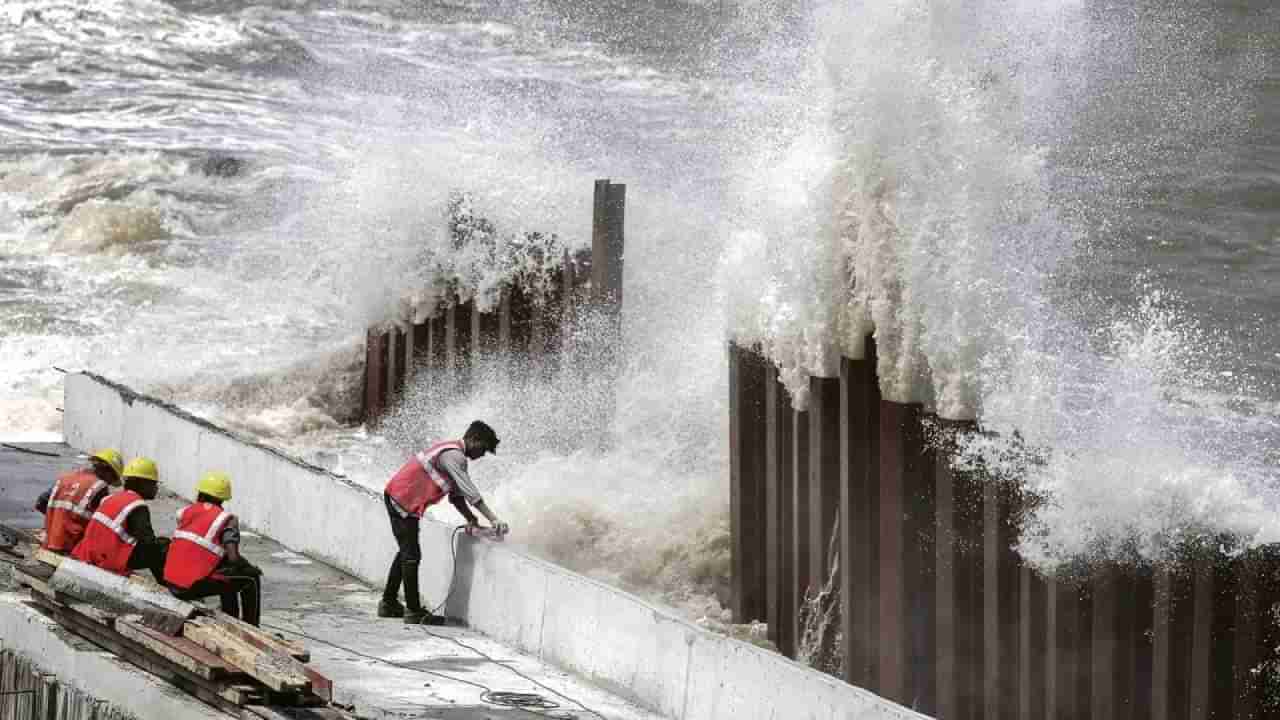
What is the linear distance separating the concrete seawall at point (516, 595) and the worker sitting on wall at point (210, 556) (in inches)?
60.5

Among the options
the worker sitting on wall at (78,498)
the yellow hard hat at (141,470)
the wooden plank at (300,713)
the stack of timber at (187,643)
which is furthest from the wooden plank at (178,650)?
the worker sitting on wall at (78,498)

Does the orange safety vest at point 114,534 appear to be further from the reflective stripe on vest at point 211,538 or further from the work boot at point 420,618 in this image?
the work boot at point 420,618

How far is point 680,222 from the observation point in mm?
21219

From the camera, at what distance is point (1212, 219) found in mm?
32594

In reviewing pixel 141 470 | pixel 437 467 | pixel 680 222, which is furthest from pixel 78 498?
pixel 680 222

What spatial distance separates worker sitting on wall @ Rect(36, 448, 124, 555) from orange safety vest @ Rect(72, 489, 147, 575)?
364 mm

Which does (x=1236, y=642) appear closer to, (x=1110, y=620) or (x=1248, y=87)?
(x=1110, y=620)

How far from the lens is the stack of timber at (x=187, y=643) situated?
36.0 feet

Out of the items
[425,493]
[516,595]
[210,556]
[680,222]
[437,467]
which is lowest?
[516,595]

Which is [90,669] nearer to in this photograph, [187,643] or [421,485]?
[187,643]

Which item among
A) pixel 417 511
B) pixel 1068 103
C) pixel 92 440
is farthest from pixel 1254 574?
pixel 1068 103

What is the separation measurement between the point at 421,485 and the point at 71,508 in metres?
1.99

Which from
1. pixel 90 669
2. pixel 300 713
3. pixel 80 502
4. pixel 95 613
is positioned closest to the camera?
pixel 300 713

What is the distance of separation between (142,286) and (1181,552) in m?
Result: 21.8
